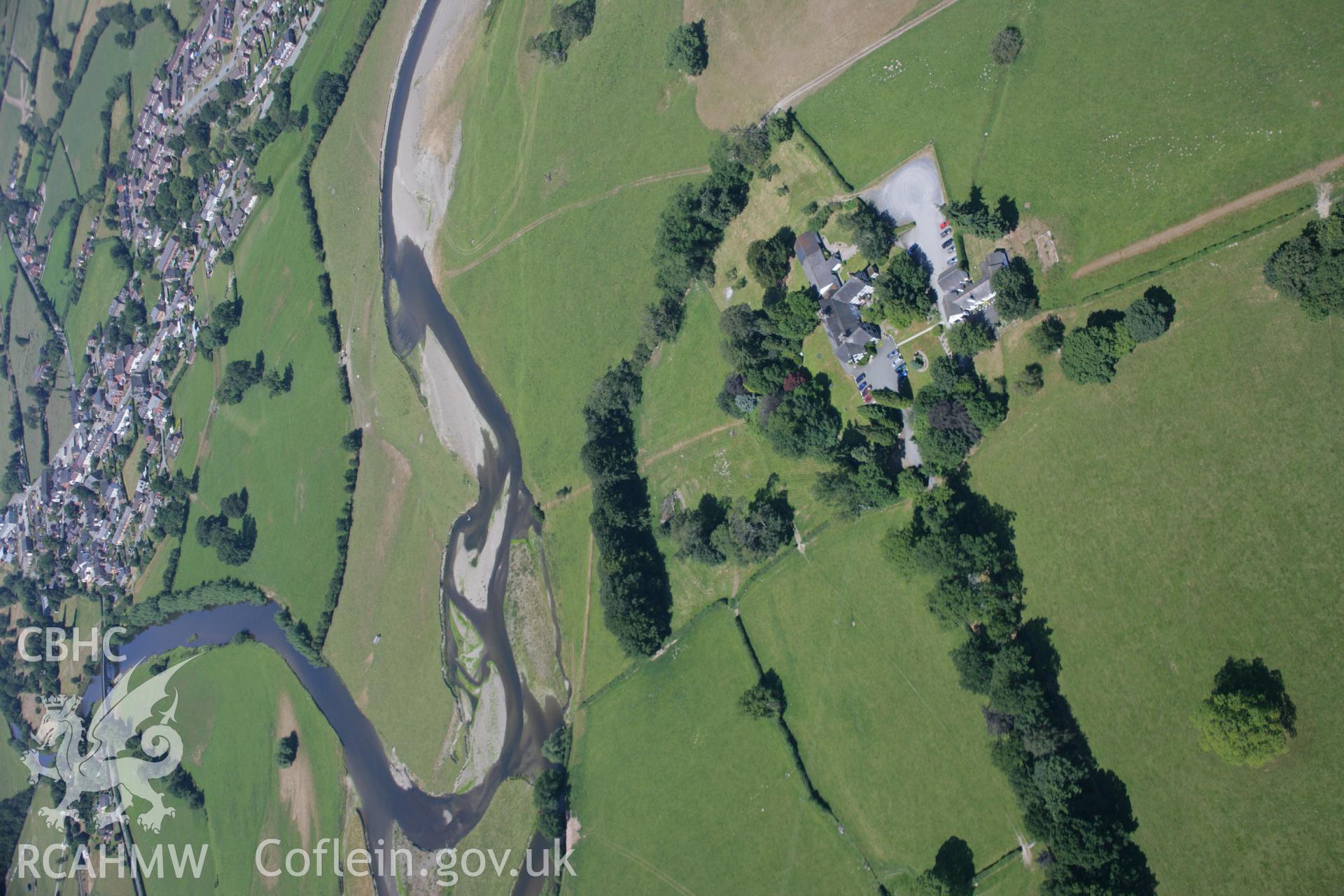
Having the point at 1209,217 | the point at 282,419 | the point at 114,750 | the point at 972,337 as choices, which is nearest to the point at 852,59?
the point at 972,337

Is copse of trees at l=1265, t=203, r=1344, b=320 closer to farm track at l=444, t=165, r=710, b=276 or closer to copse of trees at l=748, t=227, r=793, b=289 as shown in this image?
copse of trees at l=748, t=227, r=793, b=289

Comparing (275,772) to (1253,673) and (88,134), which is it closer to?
(1253,673)

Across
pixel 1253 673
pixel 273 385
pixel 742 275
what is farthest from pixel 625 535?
pixel 273 385

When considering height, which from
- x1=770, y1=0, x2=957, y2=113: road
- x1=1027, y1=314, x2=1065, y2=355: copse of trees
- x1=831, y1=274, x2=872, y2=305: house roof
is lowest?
x1=1027, y1=314, x2=1065, y2=355: copse of trees

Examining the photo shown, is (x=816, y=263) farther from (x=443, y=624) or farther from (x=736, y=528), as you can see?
(x=443, y=624)

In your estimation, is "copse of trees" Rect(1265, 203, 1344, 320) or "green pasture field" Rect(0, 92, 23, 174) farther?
"green pasture field" Rect(0, 92, 23, 174)

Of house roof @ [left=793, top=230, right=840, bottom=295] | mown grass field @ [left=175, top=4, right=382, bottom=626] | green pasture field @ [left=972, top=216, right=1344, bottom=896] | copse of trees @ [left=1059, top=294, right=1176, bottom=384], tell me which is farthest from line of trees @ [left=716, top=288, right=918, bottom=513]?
mown grass field @ [left=175, top=4, right=382, bottom=626]
